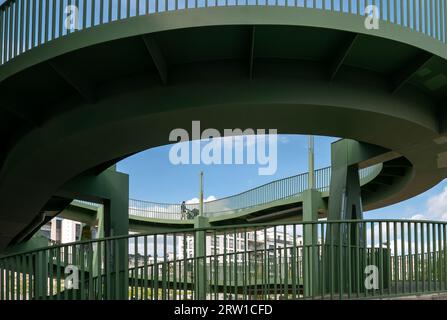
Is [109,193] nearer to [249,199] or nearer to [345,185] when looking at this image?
[345,185]

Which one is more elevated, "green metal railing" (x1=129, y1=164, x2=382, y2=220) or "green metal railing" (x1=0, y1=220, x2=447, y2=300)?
"green metal railing" (x1=129, y1=164, x2=382, y2=220)

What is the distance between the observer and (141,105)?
407 inches

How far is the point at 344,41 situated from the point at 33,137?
22.0 ft

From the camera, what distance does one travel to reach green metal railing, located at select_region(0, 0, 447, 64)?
29.8ft

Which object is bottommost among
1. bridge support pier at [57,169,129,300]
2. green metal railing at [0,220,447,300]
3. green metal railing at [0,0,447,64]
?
green metal railing at [0,220,447,300]

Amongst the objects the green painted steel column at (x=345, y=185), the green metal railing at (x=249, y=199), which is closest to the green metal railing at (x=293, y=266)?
the green painted steel column at (x=345, y=185)

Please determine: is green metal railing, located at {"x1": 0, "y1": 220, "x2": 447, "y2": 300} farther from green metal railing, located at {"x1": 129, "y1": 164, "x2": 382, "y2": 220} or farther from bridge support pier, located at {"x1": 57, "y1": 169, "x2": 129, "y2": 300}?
green metal railing, located at {"x1": 129, "y1": 164, "x2": 382, "y2": 220}

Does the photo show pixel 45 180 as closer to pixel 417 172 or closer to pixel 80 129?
pixel 80 129

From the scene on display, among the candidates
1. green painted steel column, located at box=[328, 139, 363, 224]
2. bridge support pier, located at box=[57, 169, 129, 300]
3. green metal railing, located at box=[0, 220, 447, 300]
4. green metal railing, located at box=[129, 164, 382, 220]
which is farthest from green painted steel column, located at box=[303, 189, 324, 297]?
green metal railing, located at box=[129, 164, 382, 220]

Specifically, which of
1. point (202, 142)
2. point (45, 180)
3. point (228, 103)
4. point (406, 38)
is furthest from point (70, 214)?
point (406, 38)

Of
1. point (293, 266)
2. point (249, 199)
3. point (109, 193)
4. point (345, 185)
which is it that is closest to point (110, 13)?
point (293, 266)

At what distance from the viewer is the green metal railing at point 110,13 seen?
9070 millimetres

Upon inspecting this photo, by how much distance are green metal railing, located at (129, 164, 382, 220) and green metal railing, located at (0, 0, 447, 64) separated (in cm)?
1064

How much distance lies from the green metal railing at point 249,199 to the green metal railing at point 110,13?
10.6 metres
